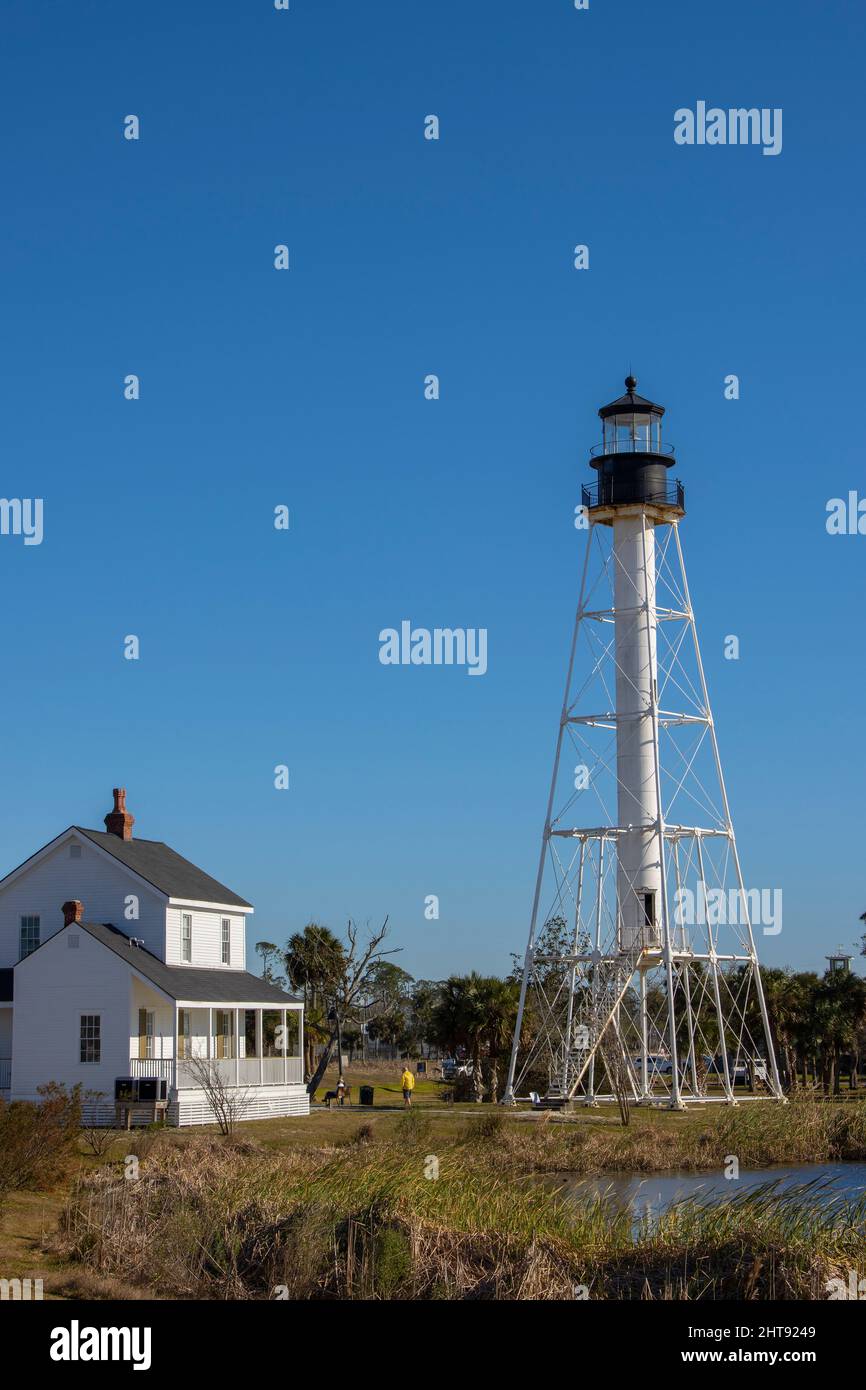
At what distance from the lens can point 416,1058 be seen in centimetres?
10994

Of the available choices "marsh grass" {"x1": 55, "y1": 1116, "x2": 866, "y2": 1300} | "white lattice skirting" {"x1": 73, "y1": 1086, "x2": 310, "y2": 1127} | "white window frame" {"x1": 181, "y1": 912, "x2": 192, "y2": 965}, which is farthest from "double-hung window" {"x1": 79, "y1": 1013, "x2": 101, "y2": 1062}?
"marsh grass" {"x1": 55, "y1": 1116, "x2": 866, "y2": 1300}

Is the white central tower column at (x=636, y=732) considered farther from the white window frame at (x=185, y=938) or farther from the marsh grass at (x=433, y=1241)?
the marsh grass at (x=433, y=1241)

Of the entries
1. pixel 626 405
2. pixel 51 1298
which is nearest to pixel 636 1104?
pixel 626 405

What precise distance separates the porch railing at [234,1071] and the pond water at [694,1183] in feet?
38.6

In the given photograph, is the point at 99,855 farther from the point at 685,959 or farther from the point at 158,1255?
the point at 158,1255

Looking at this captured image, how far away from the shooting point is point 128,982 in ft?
148

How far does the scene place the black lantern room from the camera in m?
55.8

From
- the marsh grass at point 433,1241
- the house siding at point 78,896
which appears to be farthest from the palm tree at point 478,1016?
the marsh grass at point 433,1241

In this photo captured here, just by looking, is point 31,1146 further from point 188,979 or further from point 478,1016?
point 478,1016

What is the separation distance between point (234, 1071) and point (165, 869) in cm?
741

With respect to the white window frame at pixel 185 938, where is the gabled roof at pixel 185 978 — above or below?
below

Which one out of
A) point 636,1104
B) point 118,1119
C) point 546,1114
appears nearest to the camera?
point 118,1119

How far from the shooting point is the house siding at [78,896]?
49.1 metres
